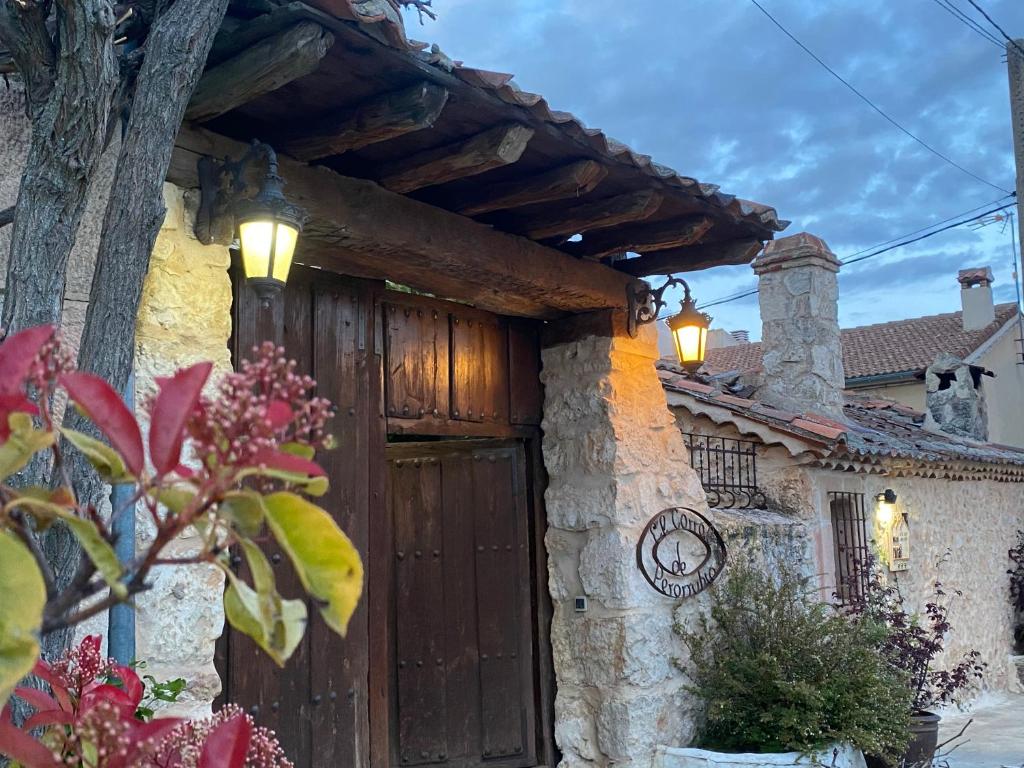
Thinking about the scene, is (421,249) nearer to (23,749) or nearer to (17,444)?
(23,749)

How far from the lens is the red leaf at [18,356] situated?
86cm

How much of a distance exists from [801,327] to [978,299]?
1031 cm

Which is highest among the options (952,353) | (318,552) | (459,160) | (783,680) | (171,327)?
(952,353)

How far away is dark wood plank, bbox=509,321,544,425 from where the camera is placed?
4844mm

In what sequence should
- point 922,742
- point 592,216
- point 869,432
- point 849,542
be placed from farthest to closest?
point 869,432 → point 849,542 → point 922,742 → point 592,216

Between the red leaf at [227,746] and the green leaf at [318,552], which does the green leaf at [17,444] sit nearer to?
the green leaf at [318,552]

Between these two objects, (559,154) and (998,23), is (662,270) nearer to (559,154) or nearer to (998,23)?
(559,154)

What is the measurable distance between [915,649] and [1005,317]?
13320mm

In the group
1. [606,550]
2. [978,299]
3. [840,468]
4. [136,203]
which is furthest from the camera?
[978,299]

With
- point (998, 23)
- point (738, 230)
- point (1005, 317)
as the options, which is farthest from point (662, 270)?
point (1005, 317)

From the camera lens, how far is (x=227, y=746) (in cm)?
116

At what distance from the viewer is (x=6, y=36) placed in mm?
2084

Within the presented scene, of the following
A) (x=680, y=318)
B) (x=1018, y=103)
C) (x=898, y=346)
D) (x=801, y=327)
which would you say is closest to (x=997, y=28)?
(x=1018, y=103)

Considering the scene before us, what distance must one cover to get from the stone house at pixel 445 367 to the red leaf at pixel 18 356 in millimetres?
1795
